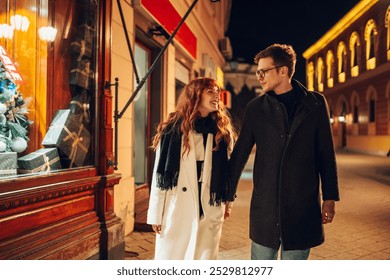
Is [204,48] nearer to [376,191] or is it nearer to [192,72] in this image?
[192,72]

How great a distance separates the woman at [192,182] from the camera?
277cm

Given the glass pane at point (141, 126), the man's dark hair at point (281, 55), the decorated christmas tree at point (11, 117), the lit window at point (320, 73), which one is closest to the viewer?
the man's dark hair at point (281, 55)

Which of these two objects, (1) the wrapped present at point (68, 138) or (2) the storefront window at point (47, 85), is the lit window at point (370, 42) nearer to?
(2) the storefront window at point (47, 85)

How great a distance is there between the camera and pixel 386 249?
4539 millimetres

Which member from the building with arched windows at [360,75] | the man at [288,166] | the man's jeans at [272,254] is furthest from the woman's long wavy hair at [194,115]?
the building with arched windows at [360,75]

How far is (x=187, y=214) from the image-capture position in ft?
9.16

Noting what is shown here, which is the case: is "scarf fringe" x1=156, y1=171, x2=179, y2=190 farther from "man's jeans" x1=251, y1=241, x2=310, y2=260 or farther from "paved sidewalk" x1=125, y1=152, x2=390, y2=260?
"paved sidewalk" x1=125, y1=152, x2=390, y2=260

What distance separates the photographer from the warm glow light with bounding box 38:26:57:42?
3.86 metres

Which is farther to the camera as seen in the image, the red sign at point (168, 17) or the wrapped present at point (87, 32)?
the red sign at point (168, 17)

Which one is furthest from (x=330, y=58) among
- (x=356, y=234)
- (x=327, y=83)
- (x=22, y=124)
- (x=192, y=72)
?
(x=22, y=124)

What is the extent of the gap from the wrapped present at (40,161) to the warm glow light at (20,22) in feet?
3.78

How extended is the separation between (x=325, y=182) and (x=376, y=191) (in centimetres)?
718

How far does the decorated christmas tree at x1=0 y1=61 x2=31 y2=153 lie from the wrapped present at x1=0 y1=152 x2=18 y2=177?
2.8 inches

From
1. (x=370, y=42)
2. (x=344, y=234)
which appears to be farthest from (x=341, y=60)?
(x=344, y=234)
